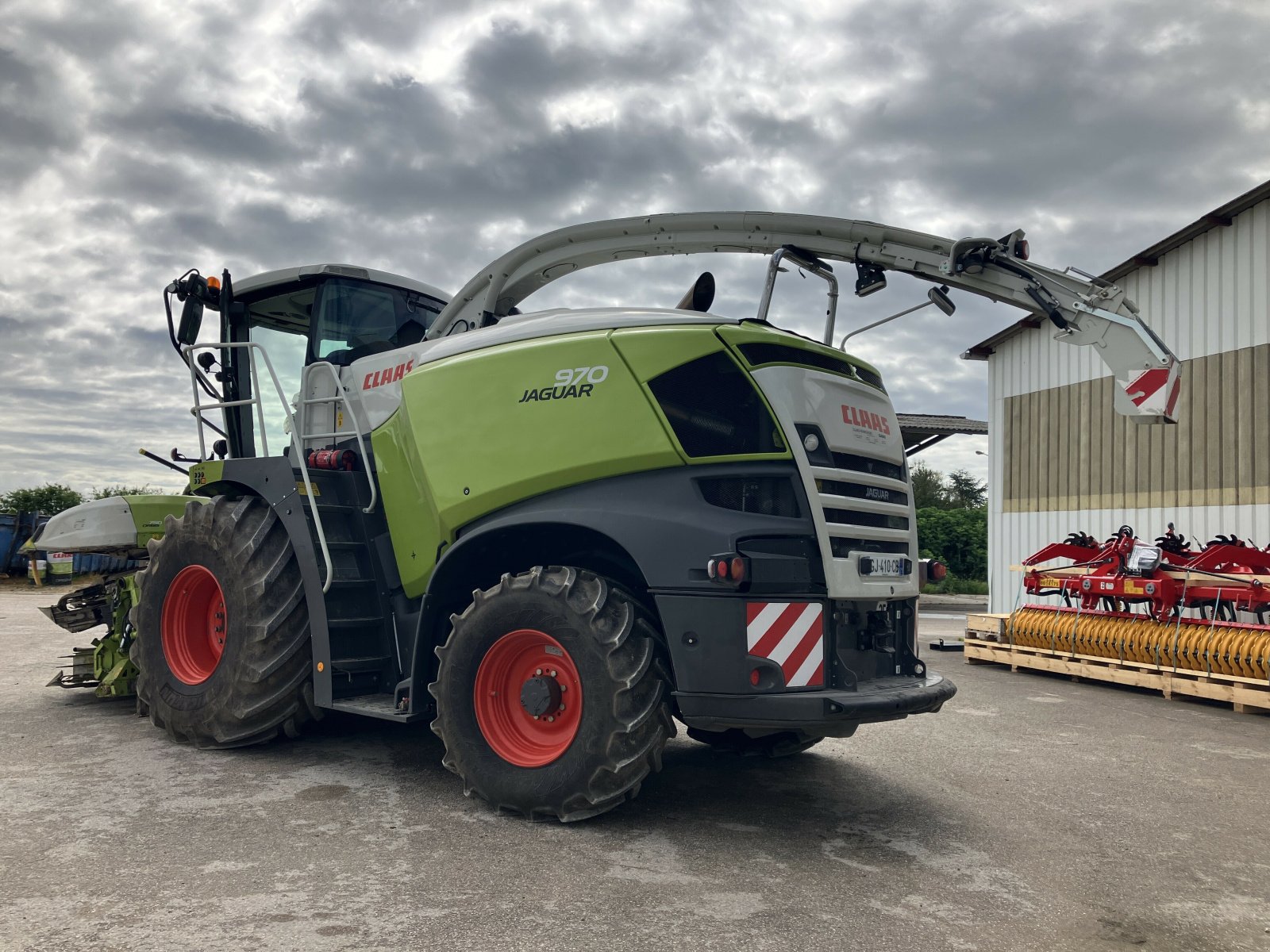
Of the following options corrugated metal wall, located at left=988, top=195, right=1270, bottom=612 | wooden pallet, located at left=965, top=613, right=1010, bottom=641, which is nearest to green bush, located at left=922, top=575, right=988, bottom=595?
corrugated metal wall, located at left=988, top=195, right=1270, bottom=612

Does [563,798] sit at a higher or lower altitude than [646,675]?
lower

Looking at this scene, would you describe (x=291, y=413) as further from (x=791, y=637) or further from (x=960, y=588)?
(x=960, y=588)

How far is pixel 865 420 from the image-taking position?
187 inches

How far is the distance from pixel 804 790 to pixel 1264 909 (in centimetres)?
211

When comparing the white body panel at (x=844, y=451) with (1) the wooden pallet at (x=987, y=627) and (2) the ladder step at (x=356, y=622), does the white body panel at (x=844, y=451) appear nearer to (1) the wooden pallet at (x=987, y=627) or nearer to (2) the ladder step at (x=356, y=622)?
(2) the ladder step at (x=356, y=622)

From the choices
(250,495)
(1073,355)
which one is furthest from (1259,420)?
(250,495)

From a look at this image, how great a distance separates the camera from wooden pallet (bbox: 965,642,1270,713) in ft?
27.1

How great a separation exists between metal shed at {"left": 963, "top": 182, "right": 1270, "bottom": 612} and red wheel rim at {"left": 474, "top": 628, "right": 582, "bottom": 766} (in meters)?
9.67

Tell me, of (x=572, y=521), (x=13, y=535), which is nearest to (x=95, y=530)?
(x=572, y=521)

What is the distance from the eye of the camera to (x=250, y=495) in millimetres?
5766

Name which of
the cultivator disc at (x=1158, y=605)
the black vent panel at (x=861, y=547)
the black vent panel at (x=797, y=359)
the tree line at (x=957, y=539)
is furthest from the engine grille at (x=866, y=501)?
the tree line at (x=957, y=539)

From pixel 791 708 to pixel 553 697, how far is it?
42.3 inches

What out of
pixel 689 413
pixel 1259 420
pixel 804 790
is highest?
pixel 1259 420

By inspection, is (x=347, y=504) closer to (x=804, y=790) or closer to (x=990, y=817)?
(x=804, y=790)
